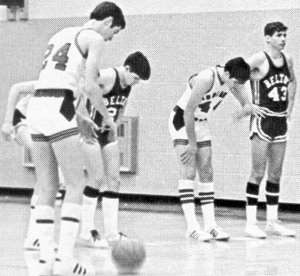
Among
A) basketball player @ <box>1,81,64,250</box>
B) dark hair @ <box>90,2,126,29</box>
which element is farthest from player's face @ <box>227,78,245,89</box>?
dark hair @ <box>90,2,126,29</box>

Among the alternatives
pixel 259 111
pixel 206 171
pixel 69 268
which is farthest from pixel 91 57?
pixel 259 111

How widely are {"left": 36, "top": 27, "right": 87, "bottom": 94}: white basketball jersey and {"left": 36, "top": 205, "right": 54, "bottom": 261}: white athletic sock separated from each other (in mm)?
932

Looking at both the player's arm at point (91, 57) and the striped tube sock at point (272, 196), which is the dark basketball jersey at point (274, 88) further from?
the player's arm at point (91, 57)

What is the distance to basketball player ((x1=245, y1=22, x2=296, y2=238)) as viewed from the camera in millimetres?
11375

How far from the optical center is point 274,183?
1177cm

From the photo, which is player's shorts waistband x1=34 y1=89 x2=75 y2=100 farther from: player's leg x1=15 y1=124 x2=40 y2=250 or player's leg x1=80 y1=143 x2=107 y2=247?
player's leg x1=80 y1=143 x2=107 y2=247

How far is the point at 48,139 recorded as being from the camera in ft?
25.8

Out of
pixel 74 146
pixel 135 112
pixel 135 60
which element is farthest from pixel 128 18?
pixel 74 146

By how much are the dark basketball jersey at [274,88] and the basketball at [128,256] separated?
3729 millimetres

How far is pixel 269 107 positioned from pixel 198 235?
165cm

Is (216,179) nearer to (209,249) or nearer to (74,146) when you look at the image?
(209,249)

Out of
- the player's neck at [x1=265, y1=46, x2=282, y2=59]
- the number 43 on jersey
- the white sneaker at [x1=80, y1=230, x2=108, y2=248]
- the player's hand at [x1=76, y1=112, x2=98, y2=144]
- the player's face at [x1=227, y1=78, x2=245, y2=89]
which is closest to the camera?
the number 43 on jersey

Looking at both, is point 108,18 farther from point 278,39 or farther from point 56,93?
point 278,39

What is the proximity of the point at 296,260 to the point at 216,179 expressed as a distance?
18.0 feet
